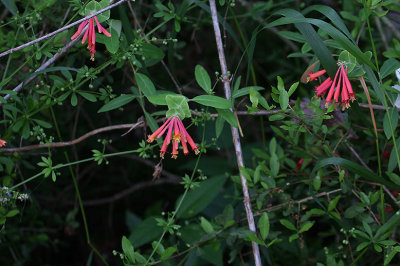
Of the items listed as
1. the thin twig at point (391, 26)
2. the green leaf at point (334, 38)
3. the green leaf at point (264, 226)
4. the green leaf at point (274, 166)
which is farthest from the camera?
the thin twig at point (391, 26)

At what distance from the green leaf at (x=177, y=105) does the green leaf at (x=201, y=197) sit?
67 centimetres

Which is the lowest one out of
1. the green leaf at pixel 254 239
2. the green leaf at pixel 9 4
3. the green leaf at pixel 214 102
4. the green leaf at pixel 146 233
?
the green leaf at pixel 146 233

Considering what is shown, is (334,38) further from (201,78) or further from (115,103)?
(115,103)

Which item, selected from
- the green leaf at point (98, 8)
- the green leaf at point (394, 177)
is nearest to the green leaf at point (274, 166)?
the green leaf at point (394, 177)

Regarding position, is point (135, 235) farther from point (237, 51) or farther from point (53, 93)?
point (237, 51)

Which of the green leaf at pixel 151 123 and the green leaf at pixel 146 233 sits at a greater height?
the green leaf at pixel 151 123

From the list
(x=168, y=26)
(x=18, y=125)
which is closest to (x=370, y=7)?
(x=168, y=26)

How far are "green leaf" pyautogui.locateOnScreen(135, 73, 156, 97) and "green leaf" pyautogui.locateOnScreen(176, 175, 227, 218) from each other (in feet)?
1.91

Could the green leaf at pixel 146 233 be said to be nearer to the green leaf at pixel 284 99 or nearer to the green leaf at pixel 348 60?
the green leaf at pixel 284 99

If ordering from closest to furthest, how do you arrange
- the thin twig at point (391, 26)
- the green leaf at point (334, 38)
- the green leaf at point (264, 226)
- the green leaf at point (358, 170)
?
the green leaf at point (334, 38) → the green leaf at point (358, 170) → the green leaf at point (264, 226) → the thin twig at point (391, 26)

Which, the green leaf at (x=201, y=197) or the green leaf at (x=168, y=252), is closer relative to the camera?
the green leaf at (x=168, y=252)

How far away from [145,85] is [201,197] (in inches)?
25.1

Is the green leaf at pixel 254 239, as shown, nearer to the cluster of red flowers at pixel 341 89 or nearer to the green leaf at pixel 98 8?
the cluster of red flowers at pixel 341 89

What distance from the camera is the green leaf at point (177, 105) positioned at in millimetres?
1051
